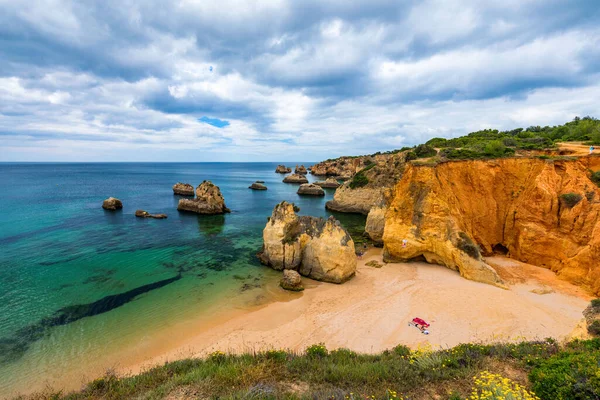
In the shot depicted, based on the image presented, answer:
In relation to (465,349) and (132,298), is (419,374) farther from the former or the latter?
(132,298)

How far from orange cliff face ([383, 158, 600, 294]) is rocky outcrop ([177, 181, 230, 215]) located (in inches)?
1298

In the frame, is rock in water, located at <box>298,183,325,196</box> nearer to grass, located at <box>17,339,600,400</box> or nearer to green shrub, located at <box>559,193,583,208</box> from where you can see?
green shrub, located at <box>559,193,583,208</box>

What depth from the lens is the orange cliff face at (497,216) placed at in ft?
56.2

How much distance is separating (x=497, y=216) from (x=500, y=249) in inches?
116

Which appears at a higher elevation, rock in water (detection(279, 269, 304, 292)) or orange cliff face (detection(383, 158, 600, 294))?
orange cliff face (detection(383, 158, 600, 294))

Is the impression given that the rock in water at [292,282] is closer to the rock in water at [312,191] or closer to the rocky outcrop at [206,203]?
the rocky outcrop at [206,203]

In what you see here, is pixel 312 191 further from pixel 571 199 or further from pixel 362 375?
pixel 362 375

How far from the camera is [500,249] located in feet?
71.6

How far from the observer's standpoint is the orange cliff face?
17.1 m

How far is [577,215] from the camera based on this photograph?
683 inches

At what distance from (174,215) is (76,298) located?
92.6ft

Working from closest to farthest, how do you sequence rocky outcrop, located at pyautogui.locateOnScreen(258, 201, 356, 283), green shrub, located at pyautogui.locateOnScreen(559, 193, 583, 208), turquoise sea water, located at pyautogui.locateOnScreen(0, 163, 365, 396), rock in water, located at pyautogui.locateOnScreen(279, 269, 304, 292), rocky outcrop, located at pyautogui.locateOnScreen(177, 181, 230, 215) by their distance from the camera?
turquoise sea water, located at pyautogui.locateOnScreen(0, 163, 365, 396)
green shrub, located at pyautogui.locateOnScreen(559, 193, 583, 208)
rock in water, located at pyautogui.locateOnScreen(279, 269, 304, 292)
rocky outcrop, located at pyautogui.locateOnScreen(258, 201, 356, 283)
rocky outcrop, located at pyautogui.locateOnScreen(177, 181, 230, 215)

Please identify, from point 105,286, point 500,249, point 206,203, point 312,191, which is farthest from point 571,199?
point 312,191

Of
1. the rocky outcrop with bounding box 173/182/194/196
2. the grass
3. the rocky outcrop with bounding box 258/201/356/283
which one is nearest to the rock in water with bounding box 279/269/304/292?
the rocky outcrop with bounding box 258/201/356/283
